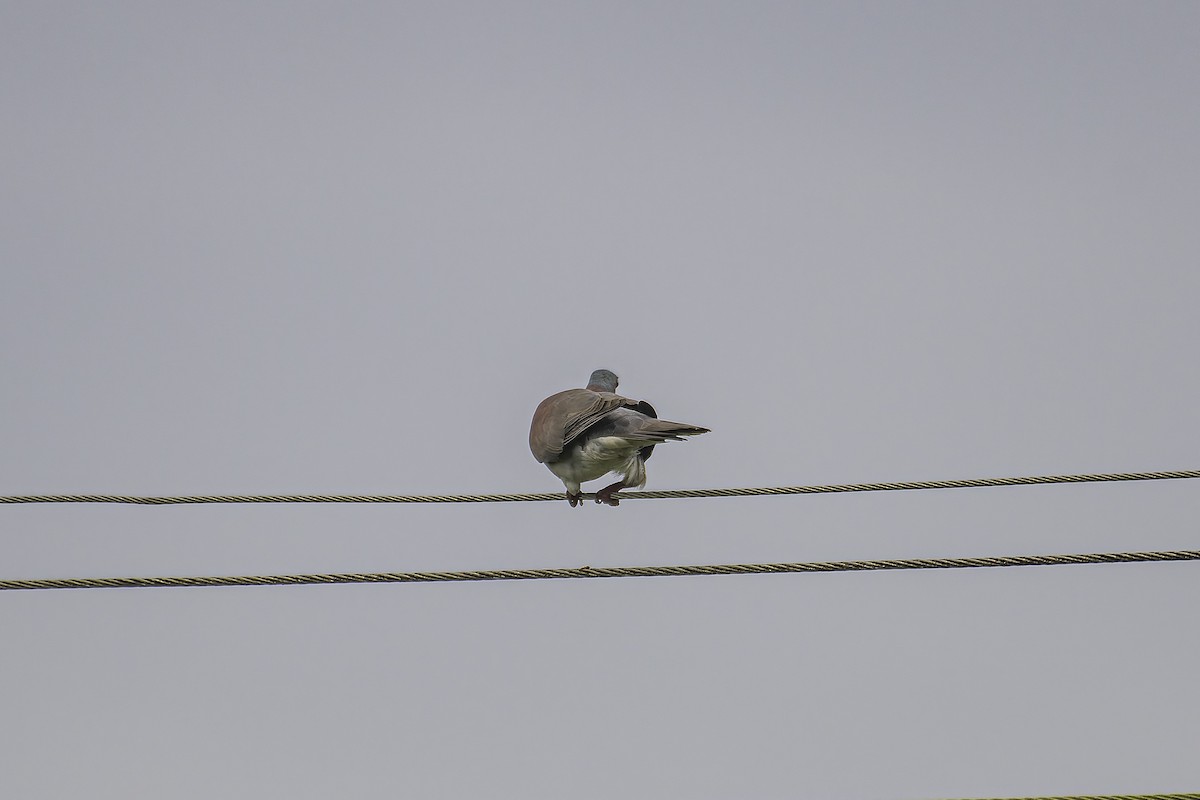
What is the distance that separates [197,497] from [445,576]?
157cm

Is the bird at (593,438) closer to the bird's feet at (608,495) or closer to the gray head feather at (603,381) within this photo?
the bird's feet at (608,495)

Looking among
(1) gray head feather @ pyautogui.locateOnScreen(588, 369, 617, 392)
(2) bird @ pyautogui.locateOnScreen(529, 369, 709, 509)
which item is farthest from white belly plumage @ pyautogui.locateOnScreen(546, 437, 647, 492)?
(1) gray head feather @ pyautogui.locateOnScreen(588, 369, 617, 392)

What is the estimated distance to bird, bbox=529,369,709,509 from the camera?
7.95 m

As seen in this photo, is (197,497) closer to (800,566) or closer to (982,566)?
(800,566)

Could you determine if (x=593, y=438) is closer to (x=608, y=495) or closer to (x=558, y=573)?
(x=608, y=495)

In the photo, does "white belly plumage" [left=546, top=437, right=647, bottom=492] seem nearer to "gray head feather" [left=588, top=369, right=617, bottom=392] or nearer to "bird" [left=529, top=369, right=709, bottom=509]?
"bird" [left=529, top=369, right=709, bottom=509]

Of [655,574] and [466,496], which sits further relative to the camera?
[466,496]

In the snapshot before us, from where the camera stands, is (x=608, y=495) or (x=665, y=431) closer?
(x=665, y=431)

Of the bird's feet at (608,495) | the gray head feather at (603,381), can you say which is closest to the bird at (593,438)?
→ the bird's feet at (608,495)

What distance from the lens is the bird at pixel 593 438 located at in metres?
7.95

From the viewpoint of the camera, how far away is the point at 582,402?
8.22m

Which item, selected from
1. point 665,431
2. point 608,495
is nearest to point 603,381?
point 608,495

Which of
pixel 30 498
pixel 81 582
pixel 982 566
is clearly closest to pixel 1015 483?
pixel 982 566

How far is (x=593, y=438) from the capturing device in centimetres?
814
